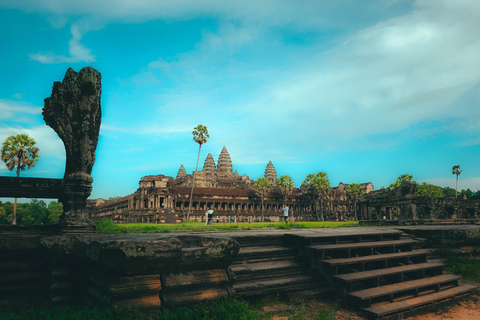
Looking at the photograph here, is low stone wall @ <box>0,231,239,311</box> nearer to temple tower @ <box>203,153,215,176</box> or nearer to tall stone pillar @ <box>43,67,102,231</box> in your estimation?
tall stone pillar @ <box>43,67,102,231</box>

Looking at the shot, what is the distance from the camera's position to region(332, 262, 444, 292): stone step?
4930mm

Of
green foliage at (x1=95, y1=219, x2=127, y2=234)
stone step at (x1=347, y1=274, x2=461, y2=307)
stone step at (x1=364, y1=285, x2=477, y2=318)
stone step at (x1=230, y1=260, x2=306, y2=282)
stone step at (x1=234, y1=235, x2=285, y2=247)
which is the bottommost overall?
stone step at (x1=364, y1=285, x2=477, y2=318)

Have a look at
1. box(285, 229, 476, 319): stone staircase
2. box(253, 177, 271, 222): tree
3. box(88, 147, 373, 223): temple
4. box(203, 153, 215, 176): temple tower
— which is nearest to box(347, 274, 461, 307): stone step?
box(285, 229, 476, 319): stone staircase

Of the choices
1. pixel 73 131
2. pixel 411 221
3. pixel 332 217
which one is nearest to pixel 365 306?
pixel 73 131

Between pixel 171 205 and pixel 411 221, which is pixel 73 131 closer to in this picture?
pixel 411 221

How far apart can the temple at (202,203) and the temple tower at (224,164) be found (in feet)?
51.6

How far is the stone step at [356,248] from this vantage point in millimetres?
5449

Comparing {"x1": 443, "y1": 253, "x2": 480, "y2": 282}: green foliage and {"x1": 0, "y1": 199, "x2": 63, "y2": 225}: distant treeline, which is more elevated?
{"x1": 443, "y1": 253, "x2": 480, "y2": 282}: green foliage

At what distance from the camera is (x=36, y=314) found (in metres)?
3.76

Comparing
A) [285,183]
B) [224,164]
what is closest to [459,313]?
[285,183]

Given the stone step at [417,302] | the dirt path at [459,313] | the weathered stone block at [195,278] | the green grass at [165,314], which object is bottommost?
the dirt path at [459,313]

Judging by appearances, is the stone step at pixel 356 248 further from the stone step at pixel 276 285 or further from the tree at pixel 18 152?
the tree at pixel 18 152

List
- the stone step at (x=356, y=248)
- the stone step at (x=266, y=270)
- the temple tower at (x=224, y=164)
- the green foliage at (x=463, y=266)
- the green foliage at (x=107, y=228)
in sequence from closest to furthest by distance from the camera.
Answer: the stone step at (x=266, y=270) < the stone step at (x=356, y=248) < the green foliage at (x=107, y=228) < the green foliage at (x=463, y=266) < the temple tower at (x=224, y=164)

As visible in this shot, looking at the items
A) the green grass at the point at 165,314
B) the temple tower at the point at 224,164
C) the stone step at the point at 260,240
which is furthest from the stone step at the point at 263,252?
the temple tower at the point at 224,164
